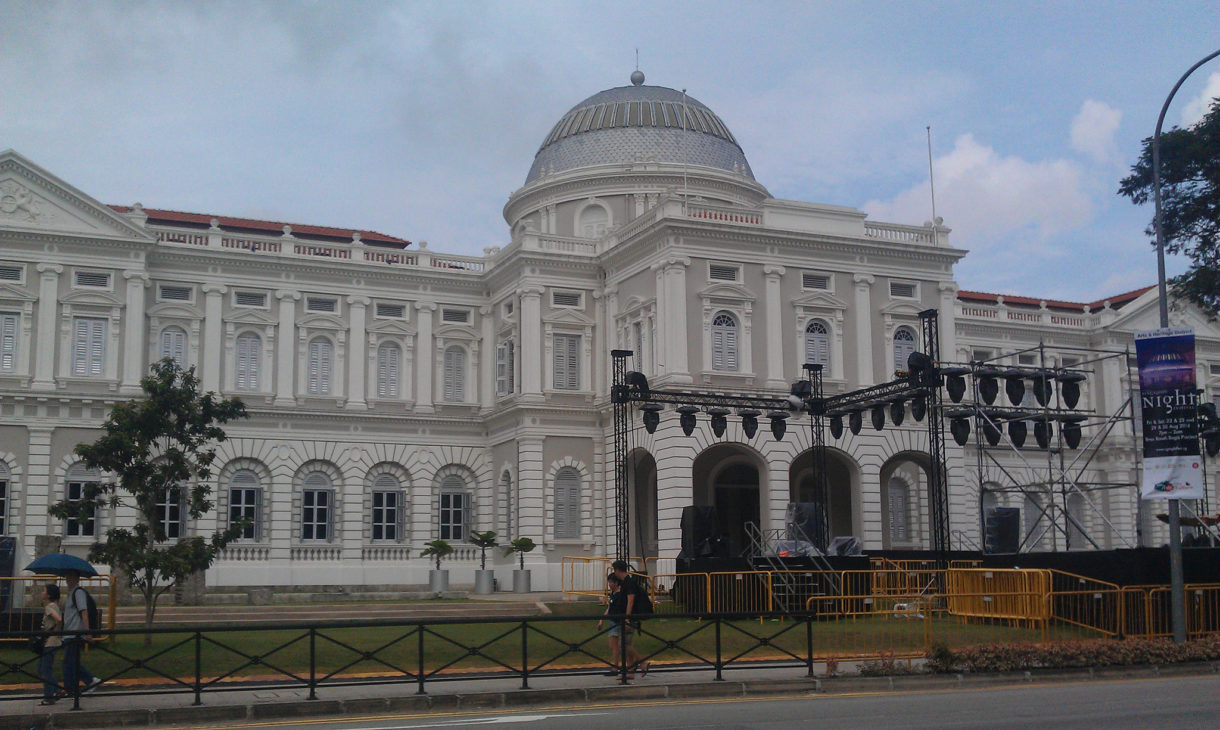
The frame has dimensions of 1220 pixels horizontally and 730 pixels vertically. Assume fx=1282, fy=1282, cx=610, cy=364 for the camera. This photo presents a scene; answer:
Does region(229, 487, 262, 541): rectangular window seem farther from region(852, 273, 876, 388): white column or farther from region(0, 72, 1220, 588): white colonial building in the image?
region(852, 273, 876, 388): white column

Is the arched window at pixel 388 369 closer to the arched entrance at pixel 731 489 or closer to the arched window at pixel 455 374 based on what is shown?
the arched window at pixel 455 374

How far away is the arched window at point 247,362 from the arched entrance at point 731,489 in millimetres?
15361

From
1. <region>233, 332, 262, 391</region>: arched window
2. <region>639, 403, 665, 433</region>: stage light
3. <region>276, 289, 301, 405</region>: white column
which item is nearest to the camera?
<region>639, 403, 665, 433</region>: stage light

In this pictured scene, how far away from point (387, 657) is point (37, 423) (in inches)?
922

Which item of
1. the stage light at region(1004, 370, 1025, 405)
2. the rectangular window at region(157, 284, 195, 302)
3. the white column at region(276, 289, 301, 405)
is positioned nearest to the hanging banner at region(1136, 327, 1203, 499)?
the stage light at region(1004, 370, 1025, 405)

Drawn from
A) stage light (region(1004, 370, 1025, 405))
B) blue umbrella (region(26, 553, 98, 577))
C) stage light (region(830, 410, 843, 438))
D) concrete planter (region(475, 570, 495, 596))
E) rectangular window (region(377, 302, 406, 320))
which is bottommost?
concrete planter (region(475, 570, 495, 596))

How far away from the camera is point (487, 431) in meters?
46.0

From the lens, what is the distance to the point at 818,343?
133 feet

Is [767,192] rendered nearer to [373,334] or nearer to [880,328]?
[880,328]

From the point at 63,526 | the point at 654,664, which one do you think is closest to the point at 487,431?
the point at 63,526

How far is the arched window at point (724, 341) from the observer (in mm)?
39281

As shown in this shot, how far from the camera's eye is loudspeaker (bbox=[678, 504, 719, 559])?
3394cm

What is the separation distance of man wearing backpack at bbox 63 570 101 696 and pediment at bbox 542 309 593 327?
25.4 meters

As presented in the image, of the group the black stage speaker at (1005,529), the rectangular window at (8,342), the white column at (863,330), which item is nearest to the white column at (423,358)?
the rectangular window at (8,342)
